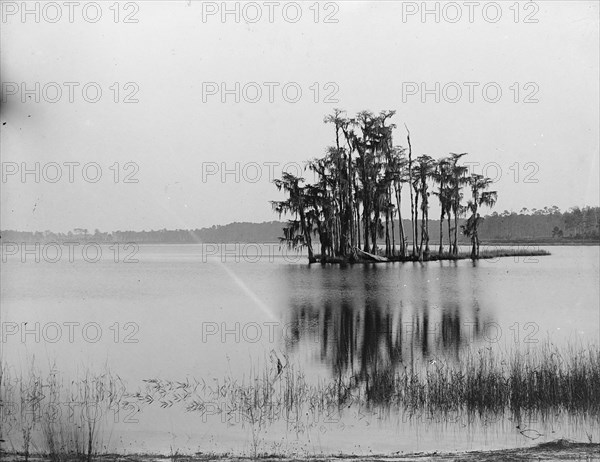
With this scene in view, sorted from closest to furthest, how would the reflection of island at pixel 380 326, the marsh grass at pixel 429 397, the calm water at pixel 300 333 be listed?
1. the calm water at pixel 300 333
2. the marsh grass at pixel 429 397
3. the reflection of island at pixel 380 326

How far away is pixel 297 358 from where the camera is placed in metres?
16.0

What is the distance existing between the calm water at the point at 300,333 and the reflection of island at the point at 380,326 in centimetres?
6

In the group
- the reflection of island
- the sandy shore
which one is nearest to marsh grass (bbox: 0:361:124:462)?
the sandy shore

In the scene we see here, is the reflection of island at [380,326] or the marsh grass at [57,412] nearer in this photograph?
the marsh grass at [57,412]

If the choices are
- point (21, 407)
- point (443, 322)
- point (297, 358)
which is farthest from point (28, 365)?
point (443, 322)

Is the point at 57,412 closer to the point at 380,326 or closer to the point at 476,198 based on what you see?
the point at 380,326

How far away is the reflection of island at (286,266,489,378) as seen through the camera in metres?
16.2

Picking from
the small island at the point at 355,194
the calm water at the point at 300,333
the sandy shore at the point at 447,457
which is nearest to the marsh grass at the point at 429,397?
the calm water at the point at 300,333

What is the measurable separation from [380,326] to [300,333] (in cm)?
299

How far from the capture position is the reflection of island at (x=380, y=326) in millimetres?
16156

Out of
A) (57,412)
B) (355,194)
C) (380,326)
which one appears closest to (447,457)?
(57,412)

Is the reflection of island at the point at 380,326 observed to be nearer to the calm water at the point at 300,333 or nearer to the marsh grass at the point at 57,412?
the calm water at the point at 300,333

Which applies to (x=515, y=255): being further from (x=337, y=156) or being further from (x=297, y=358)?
A: (x=297, y=358)

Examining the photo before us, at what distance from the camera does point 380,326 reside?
2242 centimetres
